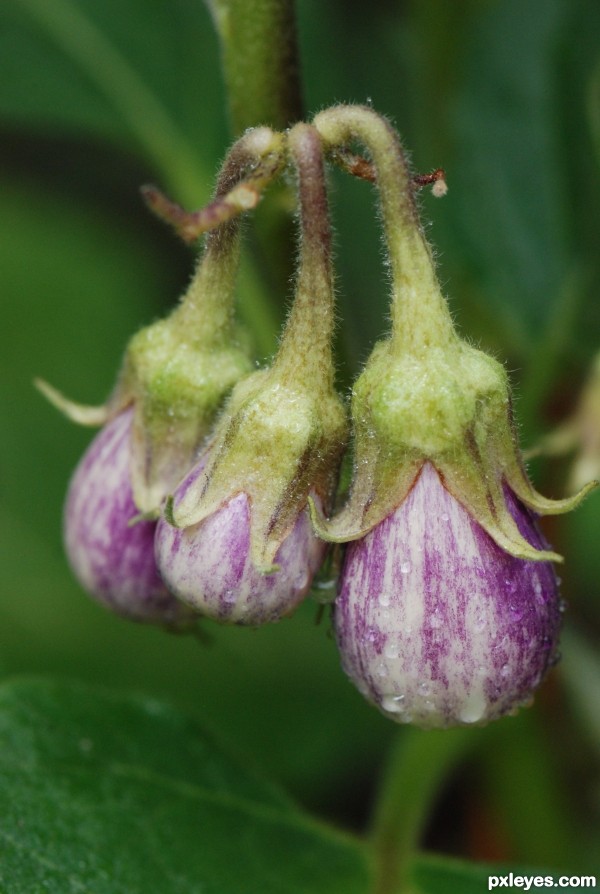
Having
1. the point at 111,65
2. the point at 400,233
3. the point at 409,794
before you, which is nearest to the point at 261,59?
the point at 400,233

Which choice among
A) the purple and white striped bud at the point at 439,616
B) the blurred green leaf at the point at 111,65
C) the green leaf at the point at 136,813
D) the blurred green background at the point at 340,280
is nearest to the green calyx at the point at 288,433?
the purple and white striped bud at the point at 439,616

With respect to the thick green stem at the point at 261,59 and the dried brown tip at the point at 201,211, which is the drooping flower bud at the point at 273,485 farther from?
the thick green stem at the point at 261,59

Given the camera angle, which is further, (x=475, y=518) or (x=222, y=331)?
(x=222, y=331)

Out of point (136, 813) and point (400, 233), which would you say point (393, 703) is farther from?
point (136, 813)

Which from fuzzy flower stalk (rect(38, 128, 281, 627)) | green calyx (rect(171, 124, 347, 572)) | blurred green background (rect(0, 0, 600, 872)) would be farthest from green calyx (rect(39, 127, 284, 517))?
blurred green background (rect(0, 0, 600, 872))

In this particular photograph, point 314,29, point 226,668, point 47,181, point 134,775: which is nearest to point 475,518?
point 134,775

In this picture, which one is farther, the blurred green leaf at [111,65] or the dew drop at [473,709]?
the blurred green leaf at [111,65]

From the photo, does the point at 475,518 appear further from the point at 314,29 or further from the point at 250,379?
the point at 314,29
